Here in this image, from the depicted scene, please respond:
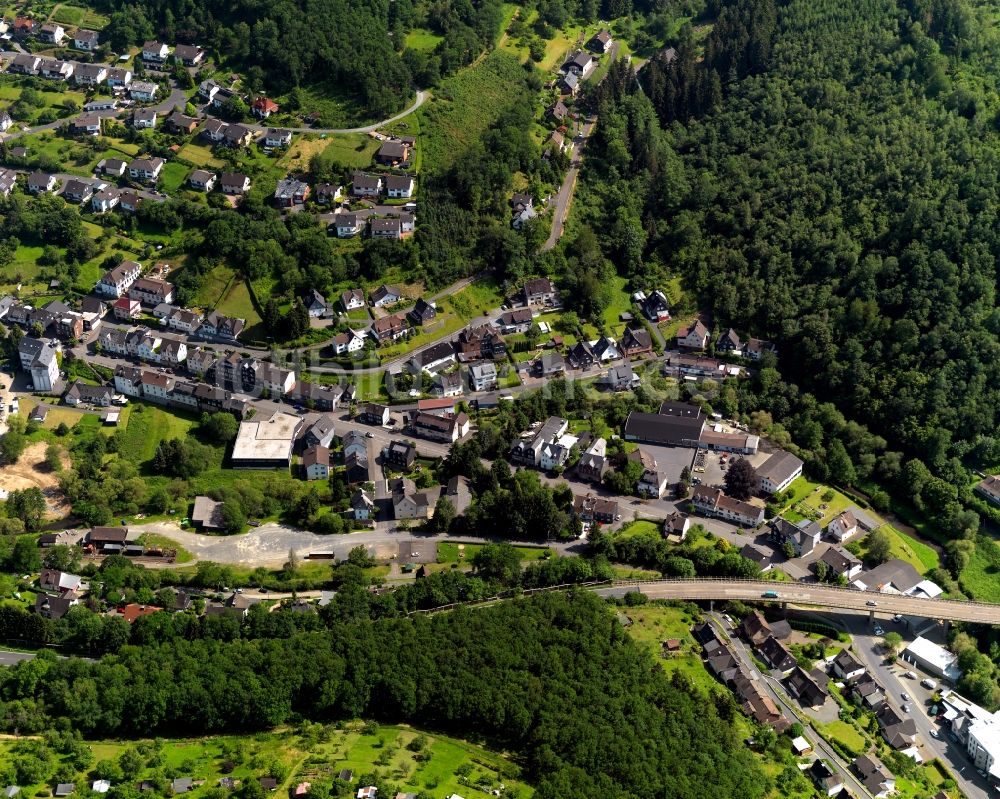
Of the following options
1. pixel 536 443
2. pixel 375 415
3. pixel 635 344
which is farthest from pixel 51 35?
pixel 536 443

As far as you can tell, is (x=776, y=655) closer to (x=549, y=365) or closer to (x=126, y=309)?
(x=549, y=365)

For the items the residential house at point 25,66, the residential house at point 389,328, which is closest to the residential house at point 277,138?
the residential house at point 389,328

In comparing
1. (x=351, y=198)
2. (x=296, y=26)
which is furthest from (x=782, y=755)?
(x=296, y=26)

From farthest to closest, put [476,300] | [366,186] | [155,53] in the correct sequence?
[155,53]
[366,186]
[476,300]

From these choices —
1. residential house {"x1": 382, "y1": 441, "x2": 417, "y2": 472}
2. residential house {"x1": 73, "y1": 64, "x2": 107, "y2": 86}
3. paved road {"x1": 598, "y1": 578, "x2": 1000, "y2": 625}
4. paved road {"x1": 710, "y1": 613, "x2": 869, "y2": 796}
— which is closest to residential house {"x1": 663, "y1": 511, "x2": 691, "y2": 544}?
paved road {"x1": 598, "y1": 578, "x2": 1000, "y2": 625}

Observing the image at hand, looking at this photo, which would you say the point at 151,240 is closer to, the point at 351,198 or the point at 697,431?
the point at 351,198

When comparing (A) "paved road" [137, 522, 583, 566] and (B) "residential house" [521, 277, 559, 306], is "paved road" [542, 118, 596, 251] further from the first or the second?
(A) "paved road" [137, 522, 583, 566]

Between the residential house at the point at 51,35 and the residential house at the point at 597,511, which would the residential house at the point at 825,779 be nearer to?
the residential house at the point at 597,511
